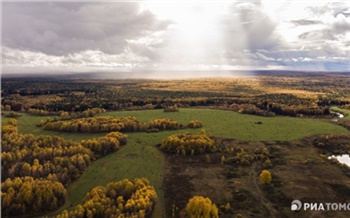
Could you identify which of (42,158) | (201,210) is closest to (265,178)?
(201,210)

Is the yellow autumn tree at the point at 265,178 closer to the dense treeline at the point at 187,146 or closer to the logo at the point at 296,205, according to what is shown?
the logo at the point at 296,205

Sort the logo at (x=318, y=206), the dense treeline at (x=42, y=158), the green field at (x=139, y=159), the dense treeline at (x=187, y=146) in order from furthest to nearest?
the dense treeline at (x=187, y=146), the dense treeline at (x=42, y=158), the green field at (x=139, y=159), the logo at (x=318, y=206)

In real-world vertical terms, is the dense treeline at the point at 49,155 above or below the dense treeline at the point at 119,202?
above

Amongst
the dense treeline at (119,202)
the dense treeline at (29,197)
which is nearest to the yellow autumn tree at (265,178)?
the dense treeline at (119,202)

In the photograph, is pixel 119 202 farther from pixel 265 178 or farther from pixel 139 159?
pixel 265 178

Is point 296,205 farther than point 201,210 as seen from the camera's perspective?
Yes

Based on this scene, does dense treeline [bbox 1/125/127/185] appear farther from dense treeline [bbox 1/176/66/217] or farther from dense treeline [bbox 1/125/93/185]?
dense treeline [bbox 1/176/66/217]
